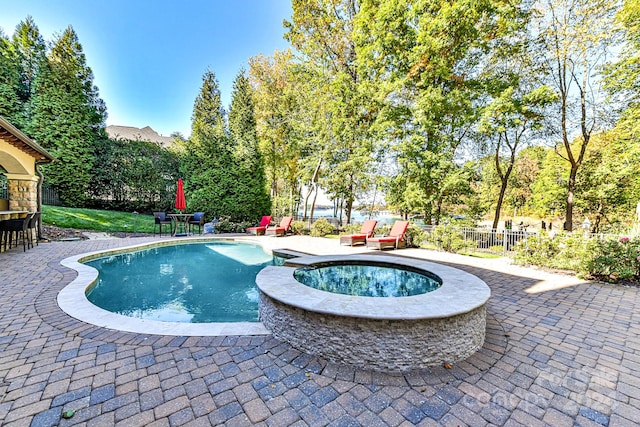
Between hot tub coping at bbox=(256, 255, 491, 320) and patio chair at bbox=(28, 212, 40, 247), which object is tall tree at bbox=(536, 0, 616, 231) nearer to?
hot tub coping at bbox=(256, 255, 491, 320)

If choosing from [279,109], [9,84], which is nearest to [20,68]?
[9,84]

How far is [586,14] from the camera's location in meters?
11.7

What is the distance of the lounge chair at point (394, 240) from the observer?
9.96 metres

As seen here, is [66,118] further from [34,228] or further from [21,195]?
[34,228]

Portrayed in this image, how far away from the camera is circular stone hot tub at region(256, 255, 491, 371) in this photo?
2.61 m

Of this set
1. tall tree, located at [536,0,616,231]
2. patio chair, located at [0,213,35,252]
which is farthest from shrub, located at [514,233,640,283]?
patio chair, located at [0,213,35,252]

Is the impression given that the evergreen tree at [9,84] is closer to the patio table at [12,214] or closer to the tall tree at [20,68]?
the tall tree at [20,68]

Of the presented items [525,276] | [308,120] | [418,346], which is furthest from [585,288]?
[308,120]

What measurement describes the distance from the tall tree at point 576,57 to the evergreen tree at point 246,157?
16.1m

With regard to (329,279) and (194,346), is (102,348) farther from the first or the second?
(329,279)

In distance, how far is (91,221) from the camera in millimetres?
13438

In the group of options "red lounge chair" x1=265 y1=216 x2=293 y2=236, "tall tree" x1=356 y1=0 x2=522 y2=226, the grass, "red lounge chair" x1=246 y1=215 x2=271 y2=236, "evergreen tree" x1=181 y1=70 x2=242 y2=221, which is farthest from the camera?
"evergreen tree" x1=181 y1=70 x2=242 y2=221

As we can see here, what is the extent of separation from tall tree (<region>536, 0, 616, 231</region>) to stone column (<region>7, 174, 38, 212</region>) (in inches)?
900

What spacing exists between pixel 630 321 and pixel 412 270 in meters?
3.11
